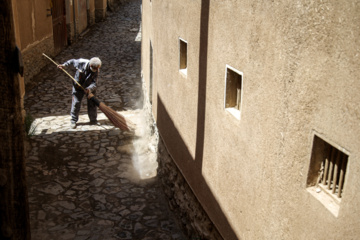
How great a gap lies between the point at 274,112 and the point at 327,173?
23.9 inches

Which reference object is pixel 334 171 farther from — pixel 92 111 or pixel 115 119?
pixel 92 111

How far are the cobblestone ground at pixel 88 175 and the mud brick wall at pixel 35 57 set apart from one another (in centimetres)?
37

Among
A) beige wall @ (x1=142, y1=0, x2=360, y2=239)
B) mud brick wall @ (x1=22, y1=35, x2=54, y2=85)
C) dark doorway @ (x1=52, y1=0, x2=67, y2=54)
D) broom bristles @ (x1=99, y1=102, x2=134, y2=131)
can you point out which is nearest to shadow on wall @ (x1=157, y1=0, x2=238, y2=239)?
beige wall @ (x1=142, y1=0, x2=360, y2=239)

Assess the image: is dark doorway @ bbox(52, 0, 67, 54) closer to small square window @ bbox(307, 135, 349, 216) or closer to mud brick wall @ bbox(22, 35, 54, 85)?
mud brick wall @ bbox(22, 35, 54, 85)

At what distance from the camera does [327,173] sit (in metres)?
2.60

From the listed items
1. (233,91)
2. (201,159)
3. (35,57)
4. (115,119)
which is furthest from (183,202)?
(35,57)

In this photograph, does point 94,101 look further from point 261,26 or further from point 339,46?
point 339,46

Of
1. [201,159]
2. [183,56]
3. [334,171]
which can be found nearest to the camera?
[334,171]

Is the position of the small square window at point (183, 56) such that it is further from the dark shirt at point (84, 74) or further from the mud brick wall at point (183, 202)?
the dark shirt at point (84, 74)

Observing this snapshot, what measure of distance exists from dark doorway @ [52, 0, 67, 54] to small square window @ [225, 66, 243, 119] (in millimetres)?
12966

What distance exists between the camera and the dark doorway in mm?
15680

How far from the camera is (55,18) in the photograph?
15.8 meters

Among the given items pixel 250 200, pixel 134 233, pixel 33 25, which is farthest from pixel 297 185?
pixel 33 25

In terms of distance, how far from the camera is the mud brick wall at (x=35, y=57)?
12.0 meters
